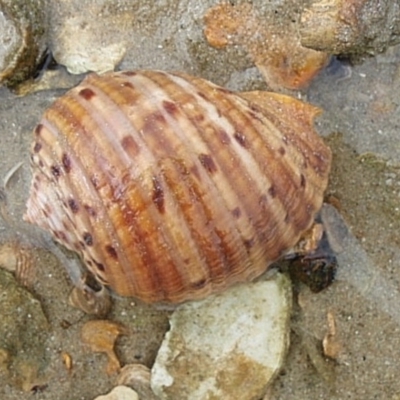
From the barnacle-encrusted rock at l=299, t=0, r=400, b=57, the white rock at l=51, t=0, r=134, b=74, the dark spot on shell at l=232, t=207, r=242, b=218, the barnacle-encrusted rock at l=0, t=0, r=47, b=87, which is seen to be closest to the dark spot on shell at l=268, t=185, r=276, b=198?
the dark spot on shell at l=232, t=207, r=242, b=218

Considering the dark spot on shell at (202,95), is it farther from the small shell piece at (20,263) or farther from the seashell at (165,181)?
the small shell piece at (20,263)

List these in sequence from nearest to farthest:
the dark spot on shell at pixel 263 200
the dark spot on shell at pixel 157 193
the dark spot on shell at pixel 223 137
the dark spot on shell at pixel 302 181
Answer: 1. the dark spot on shell at pixel 157 193
2. the dark spot on shell at pixel 223 137
3. the dark spot on shell at pixel 263 200
4. the dark spot on shell at pixel 302 181

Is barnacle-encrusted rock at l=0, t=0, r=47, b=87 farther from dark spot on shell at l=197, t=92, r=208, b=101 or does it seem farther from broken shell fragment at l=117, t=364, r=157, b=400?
broken shell fragment at l=117, t=364, r=157, b=400

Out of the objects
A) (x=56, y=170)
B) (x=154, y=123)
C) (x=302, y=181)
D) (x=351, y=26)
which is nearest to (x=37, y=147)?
(x=56, y=170)

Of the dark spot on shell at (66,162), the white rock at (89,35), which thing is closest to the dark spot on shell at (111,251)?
the dark spot on shell at (66,162)

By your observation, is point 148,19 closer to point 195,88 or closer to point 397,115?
point 195,88

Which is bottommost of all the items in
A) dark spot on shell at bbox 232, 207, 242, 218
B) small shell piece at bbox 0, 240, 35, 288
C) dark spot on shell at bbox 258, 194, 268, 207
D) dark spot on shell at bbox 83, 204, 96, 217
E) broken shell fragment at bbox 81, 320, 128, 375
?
broken shell fragment at bbox 81, 320, 128, 375
